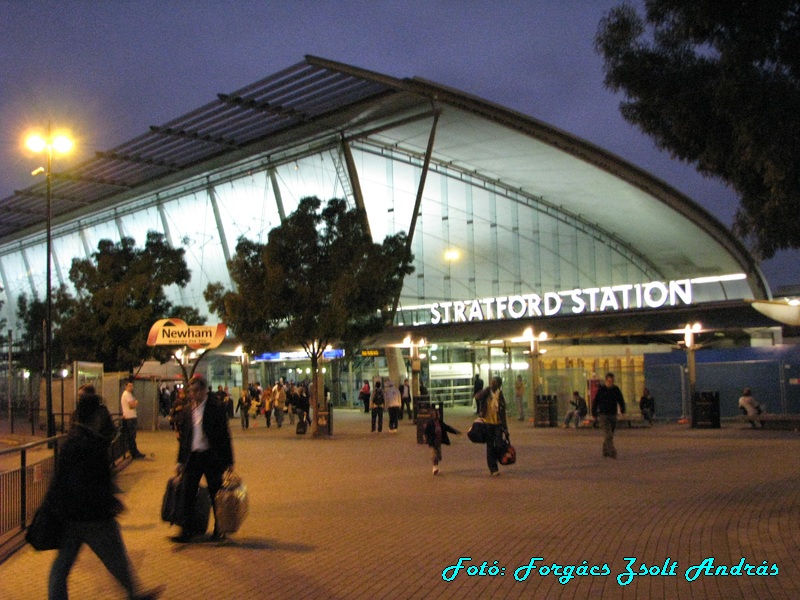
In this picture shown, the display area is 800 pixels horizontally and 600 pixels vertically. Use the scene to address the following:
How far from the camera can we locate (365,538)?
8.72m

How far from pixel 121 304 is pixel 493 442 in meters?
23.1

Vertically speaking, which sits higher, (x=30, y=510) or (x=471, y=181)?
(x=471, y=181)

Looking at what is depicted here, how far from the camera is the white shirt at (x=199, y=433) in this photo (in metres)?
8.43

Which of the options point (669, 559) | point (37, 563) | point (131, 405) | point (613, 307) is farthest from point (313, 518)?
point (613, 307)

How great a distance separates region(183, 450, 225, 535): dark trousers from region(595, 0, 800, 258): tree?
19.6ft

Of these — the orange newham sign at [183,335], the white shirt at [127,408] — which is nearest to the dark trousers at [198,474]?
the white shirt at [127,408]

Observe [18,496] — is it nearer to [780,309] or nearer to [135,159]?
[780,309]

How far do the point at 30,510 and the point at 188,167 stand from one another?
3048cm

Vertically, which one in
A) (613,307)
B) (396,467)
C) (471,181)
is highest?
(471,181)

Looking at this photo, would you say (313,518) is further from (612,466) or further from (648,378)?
(648,378)

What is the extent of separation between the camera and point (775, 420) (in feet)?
75.0

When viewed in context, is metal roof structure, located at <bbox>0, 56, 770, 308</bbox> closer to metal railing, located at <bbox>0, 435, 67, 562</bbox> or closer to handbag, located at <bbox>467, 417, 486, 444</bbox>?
handbag, located at <bbox>467, 417, 486, 444</bbox>

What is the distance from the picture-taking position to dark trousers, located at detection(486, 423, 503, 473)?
1339 centimetres

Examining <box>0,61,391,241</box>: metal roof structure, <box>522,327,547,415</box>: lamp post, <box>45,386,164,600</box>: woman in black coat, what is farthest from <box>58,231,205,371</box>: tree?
<box>45,386,164,600</box>: woman in black coat
